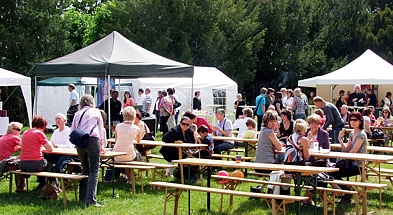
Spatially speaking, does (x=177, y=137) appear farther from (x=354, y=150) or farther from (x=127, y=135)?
(x=354, y=150)

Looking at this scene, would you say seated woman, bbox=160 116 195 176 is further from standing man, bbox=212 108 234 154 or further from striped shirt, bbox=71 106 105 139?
striped shirt, bbox=71 106 105 139

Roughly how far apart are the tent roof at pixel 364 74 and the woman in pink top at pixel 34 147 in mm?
11698

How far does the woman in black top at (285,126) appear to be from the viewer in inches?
381

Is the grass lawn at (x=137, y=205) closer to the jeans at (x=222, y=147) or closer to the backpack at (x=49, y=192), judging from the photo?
the backpack at (x=49, y=192)

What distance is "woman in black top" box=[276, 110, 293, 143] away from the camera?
967cm

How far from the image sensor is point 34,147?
25.9 feet

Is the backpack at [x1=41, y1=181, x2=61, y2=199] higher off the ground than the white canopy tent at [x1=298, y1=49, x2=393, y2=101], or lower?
lower

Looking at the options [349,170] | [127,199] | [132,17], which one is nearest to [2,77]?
[127,199]

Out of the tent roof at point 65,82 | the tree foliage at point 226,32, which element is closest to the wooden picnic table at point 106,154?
the tent roof at point 65,82

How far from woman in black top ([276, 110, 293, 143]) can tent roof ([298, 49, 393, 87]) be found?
26.5 feet

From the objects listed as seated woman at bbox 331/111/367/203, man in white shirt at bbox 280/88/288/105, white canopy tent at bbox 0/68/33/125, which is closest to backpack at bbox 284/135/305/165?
seated woman at bbox 331/111/367/203

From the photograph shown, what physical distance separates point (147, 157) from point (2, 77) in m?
7.23

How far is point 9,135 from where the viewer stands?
28.6 ft

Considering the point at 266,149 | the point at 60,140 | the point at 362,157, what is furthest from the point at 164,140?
the point at 362,157
